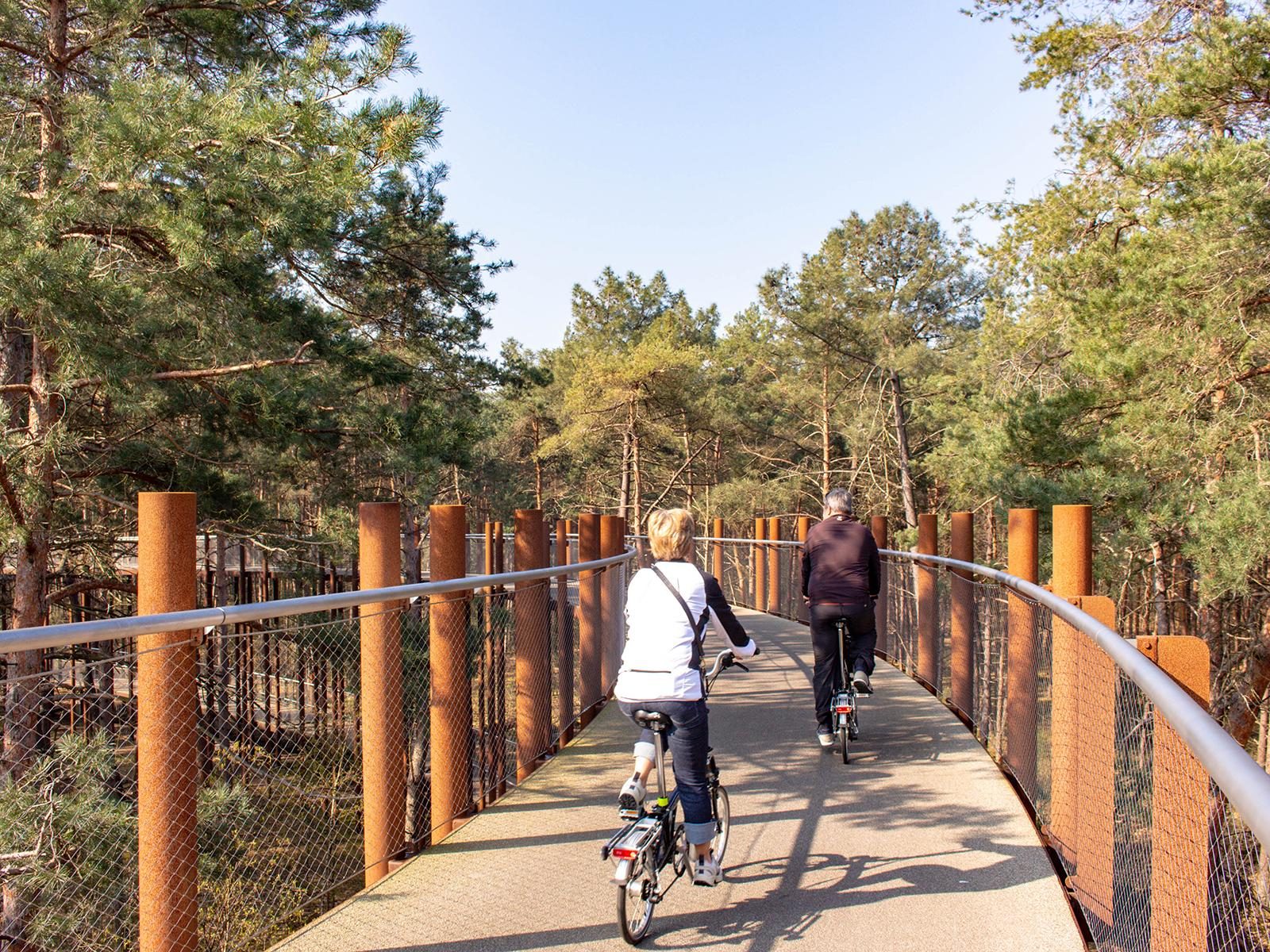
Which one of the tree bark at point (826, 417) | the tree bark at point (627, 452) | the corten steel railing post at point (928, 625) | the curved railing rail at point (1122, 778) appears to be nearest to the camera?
the curved railing rail at point (1122, 778)

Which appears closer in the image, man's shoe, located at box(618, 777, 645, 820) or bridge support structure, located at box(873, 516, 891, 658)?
man's shoe, located at box(618, 777, 645, 820)

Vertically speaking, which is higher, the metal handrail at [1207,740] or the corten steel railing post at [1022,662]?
the metal handrail at [1207,740]

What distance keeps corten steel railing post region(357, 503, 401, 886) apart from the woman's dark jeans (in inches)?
51.3

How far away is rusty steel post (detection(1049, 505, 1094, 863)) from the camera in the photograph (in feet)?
15.8

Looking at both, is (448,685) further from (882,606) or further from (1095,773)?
(882,606)

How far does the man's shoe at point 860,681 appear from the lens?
7.44m

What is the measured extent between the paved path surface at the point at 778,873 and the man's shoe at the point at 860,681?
1.48 ft

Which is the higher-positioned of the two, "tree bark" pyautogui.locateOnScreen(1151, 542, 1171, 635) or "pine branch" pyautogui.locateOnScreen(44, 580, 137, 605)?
"pine branch" pyautogui.locateOnScreen(44, 580, 137, 605)

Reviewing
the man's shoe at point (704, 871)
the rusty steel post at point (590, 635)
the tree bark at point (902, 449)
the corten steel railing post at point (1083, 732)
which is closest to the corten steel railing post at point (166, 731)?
the man's shoe at point (704, 871)

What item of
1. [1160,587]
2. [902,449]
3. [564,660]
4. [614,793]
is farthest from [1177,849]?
[902,449]

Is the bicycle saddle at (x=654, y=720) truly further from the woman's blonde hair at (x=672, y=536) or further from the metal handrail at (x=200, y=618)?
the metal handrail at (x=200, y=618)

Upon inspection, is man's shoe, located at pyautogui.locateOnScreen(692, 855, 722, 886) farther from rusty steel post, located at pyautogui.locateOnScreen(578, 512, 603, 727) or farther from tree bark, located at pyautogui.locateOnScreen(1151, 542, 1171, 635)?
tree bark, located at pyautogui.locateOnScreen(1151, 542, 1171, 635)

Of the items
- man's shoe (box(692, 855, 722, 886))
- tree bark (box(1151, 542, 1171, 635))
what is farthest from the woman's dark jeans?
tree bark (box(1151, 542, 1171, 635))

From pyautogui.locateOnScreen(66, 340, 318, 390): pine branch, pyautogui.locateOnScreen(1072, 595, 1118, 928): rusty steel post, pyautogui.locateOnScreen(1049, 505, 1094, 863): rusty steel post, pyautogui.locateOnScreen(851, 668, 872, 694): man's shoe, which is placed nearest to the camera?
pyautogui.locateOnScreen(1072, 595, 1118, 928): rusty steel post
